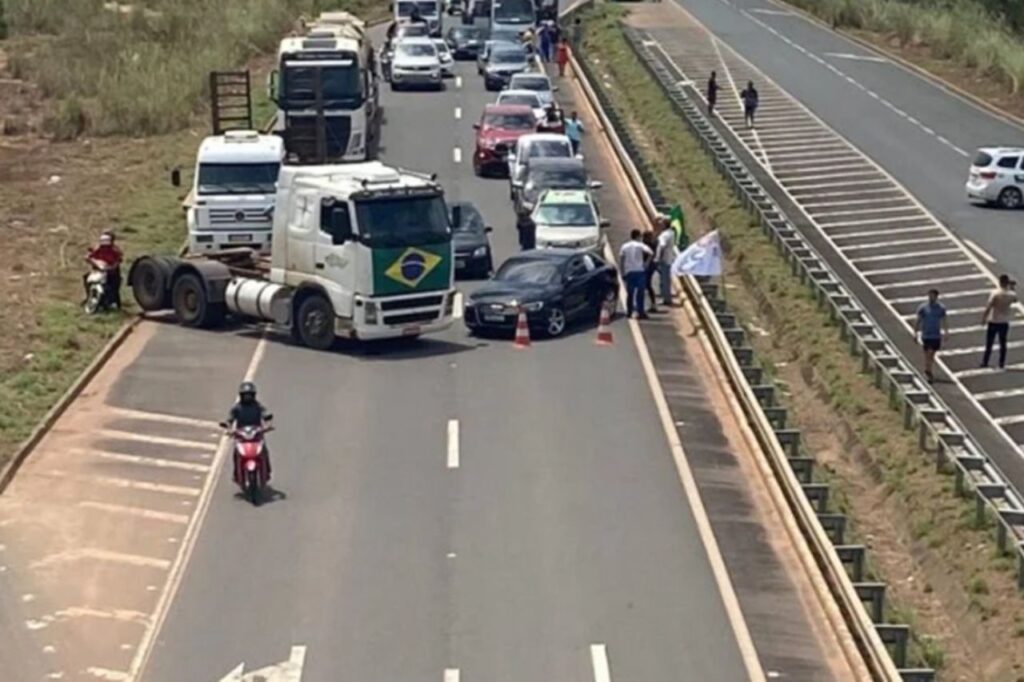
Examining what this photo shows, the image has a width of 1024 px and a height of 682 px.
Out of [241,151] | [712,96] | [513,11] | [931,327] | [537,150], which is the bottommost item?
[513,11]

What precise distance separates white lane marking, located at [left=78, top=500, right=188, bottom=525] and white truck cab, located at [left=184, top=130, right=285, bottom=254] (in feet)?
48.2

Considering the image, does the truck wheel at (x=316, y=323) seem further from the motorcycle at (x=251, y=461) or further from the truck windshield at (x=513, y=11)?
the truck windshield at (x=513, y=11)

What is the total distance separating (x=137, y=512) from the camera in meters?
25.8

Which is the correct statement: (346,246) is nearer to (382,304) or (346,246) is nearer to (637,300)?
(382,304)

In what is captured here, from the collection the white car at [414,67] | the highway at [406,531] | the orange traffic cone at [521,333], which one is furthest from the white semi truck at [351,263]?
the white car at [414,67]

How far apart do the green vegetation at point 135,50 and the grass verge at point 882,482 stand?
23.0m

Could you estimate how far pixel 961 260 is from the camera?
44125mm

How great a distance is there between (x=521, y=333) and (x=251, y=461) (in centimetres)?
1028

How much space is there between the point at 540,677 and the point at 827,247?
87.4 ft

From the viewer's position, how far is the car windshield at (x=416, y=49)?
237ft

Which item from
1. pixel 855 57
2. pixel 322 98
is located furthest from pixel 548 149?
pixel 855 57

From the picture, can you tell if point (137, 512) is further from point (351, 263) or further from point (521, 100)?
point (521, 100)

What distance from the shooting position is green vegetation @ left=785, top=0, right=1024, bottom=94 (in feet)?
254

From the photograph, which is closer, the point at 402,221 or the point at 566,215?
the point at 402,221
